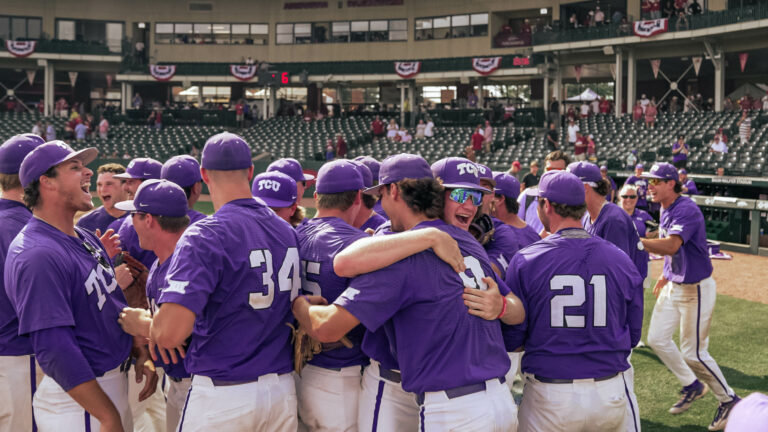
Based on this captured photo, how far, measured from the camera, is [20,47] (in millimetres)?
42031

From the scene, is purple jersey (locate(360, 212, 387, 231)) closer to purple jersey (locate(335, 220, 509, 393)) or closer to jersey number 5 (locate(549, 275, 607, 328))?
jersey number 5 (locate(549, 275, 607, 328))

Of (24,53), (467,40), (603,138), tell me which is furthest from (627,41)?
(24,53)

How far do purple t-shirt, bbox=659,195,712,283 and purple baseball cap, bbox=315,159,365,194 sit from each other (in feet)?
13.8

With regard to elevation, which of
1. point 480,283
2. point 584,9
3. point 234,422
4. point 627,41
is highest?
point 584,9

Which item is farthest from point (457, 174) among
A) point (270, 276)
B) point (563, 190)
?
point (270, 276)

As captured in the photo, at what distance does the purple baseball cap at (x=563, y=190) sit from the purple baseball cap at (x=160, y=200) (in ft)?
7.30

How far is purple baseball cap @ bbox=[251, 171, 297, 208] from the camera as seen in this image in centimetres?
489

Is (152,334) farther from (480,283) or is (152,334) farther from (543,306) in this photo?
(543,306)

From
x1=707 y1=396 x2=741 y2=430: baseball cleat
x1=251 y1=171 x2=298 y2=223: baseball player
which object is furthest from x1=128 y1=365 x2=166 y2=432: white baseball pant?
x1=707 y1=396 x2=741 y2=430: baseball cleat

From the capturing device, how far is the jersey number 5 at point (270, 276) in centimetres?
359

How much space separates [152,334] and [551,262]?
2250 mm

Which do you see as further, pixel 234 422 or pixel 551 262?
pixel 551 262

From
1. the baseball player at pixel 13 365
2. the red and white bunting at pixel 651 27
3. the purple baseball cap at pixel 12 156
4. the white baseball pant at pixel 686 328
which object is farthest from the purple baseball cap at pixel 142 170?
the red and white bunting at pixel 651 27

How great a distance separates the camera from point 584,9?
38.9 metres
